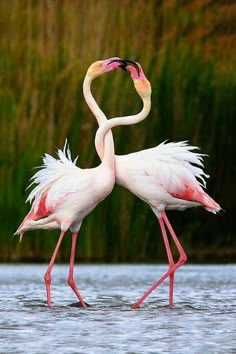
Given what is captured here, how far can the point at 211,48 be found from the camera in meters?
11.7

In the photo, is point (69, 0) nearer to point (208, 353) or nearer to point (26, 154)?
point (26, 154)

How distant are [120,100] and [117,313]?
3.66 m

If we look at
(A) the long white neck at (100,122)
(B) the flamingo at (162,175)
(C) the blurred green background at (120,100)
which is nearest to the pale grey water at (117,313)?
(B) the flamingo at (162,175)

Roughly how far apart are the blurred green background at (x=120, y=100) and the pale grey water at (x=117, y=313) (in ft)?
1.98

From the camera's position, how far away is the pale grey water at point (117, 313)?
21.7 ft

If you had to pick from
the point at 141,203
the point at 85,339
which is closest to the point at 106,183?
the point at 85,339

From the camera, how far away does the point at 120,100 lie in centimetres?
1138

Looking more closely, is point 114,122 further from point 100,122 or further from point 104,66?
point 104,66

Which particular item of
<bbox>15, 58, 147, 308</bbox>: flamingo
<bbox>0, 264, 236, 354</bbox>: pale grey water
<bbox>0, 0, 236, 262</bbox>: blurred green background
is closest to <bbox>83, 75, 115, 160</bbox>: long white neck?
<bbox>15, 58, 147, 308</bbox>: flamingo

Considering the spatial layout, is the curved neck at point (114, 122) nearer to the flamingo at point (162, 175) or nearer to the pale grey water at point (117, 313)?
the flamingo at point (162, 175)

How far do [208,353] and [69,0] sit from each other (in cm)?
568

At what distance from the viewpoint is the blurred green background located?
11125 millimetres

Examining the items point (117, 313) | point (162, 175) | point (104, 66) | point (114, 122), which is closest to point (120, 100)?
point (104, 66)

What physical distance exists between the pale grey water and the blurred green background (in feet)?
1.98
